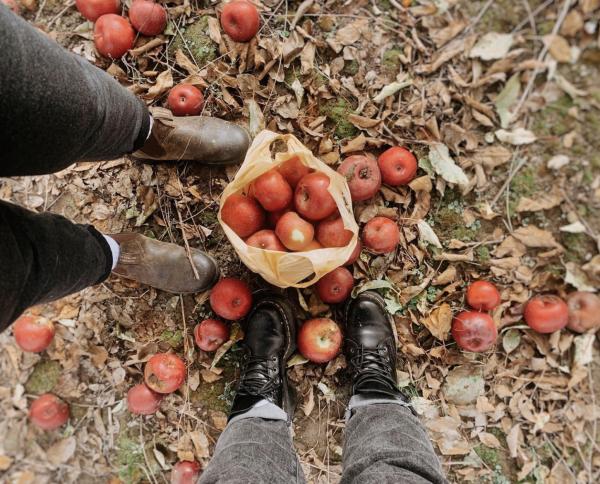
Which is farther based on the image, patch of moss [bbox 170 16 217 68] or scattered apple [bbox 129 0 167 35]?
patch of moss [bbox 170 16 217 68]

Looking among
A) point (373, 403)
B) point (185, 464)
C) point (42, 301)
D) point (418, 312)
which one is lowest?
point (185, 464)

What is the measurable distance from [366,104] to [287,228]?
0.90m

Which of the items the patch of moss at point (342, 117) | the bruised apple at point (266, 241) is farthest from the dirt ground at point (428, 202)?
the bruised apple at point (266, 241)

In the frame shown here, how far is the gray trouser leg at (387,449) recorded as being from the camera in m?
1.76

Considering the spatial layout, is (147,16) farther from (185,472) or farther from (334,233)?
(185,472)

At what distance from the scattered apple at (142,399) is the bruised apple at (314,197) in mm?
1305

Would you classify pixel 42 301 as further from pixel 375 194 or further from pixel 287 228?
pixel 375 194

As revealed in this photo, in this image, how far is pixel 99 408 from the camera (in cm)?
263

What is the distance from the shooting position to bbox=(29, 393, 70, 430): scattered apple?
256cm

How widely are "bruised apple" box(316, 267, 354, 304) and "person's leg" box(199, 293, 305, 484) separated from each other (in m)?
0.22

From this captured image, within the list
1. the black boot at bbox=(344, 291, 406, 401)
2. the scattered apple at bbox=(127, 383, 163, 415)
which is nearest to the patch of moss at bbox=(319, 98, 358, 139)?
the black boot at bbox=(344, 291, 406, 401)

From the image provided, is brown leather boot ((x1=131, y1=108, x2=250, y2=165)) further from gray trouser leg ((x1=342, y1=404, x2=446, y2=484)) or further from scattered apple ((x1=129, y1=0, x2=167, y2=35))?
gray trouser leg ((x1=342, y1=404, x2=446, y2=484))

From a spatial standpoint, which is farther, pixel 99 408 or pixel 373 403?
pixel 99 408

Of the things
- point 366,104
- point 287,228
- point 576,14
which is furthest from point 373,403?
point 576,14
